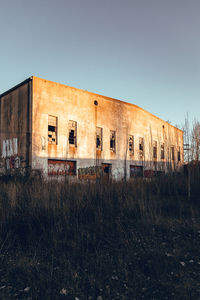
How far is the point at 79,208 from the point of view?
5219 millimetres

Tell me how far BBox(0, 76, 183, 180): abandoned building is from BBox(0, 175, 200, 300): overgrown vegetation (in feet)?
21.0

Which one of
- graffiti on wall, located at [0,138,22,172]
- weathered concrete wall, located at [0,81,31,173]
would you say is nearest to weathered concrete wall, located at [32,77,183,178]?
weathered concrete wall, located at [0,81,31,173]

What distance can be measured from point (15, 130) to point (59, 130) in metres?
2.67

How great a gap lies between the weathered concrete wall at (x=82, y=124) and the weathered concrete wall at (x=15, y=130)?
529 mm

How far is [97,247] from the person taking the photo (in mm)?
3928

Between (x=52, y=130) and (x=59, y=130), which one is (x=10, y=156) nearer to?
(x=52, y=130)

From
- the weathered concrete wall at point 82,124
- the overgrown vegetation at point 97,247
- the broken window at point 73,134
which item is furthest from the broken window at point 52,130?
the overgrown vegetation at point 97,247

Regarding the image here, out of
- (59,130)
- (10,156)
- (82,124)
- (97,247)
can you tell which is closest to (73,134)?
(82,124)

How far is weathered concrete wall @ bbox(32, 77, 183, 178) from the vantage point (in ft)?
45.1

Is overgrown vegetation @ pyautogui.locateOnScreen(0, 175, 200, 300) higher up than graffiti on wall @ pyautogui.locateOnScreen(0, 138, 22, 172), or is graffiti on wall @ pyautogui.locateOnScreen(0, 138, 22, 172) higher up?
graffiti on wall @ pyautogui.locateOnScreen(0, 138, 22, 172)

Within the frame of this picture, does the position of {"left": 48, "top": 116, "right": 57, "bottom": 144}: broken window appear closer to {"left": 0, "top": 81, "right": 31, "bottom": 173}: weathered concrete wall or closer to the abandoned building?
the abandoned building

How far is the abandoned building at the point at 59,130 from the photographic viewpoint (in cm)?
1362

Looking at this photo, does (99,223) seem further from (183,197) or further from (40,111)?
(40,111)

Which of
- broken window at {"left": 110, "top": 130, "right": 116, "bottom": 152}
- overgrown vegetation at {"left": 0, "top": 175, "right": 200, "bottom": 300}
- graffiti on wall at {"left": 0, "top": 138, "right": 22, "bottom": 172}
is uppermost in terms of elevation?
broken window at {"left": 110, "top": 130, "right": 116, "bottom": 152}
